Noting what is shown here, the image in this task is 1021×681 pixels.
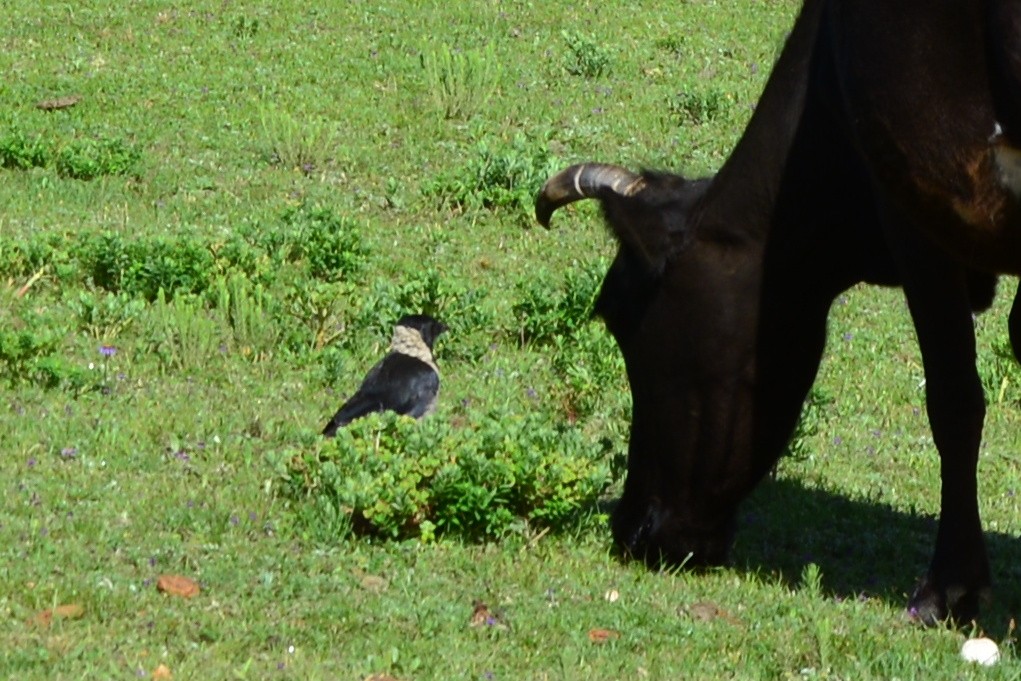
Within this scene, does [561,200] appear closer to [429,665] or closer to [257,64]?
[429,665]

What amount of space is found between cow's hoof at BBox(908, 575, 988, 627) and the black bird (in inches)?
97.2

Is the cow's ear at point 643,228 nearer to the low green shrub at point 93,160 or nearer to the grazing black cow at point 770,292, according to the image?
the grazing black cow at point 770,292

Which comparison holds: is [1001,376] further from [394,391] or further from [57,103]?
[57,103]

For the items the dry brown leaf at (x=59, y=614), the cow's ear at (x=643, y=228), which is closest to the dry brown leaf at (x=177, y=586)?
the dry brown leaf at (x=59, y=614)

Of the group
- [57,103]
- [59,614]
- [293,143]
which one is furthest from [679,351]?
[57,103]

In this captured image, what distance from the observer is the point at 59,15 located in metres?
15.5

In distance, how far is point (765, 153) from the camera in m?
6.19

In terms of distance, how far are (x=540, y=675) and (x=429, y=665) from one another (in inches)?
13.0

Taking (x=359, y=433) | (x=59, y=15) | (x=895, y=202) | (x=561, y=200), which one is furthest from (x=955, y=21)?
(x=59, y=15)

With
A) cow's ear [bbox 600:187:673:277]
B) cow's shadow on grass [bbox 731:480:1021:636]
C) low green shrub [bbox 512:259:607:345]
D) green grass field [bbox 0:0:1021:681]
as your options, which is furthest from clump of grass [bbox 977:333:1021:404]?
cow's ear [bbox 600:187:673:277]

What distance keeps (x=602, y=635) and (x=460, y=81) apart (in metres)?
8.17

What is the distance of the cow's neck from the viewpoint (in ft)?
19.9

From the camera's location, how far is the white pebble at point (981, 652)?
546 cm

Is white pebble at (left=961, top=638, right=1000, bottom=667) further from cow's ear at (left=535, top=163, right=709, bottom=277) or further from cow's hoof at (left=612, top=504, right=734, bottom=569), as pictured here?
cow's ear at (left=535, top=163, right=709, bottom=277)
